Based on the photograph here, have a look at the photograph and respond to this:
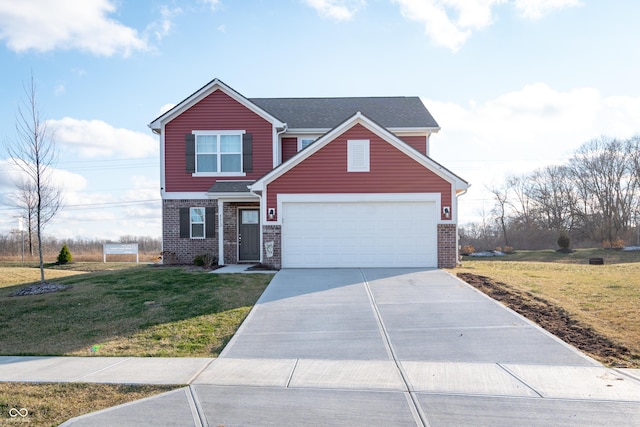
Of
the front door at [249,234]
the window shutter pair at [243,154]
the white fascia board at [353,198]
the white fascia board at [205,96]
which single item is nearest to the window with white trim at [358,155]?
the white fascia board at [353,198]

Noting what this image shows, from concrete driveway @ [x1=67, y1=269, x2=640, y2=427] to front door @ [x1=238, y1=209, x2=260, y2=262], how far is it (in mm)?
9118

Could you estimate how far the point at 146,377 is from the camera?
6.45 metres

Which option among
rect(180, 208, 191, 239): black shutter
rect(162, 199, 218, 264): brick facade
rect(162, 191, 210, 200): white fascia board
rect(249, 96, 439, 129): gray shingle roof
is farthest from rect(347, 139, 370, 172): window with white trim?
rect(180, 208, 191, 239): black shutter

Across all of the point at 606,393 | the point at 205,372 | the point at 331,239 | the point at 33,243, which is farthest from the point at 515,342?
the point at 33,243

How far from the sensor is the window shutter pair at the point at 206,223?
19.7 meters

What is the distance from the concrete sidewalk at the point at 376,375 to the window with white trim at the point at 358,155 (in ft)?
22.8

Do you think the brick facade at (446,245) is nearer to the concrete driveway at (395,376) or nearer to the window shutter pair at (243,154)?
the concrete driveway at (395,376)

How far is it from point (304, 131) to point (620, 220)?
117ft

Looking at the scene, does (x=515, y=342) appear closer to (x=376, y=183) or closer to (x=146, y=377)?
(x=146, y=377)

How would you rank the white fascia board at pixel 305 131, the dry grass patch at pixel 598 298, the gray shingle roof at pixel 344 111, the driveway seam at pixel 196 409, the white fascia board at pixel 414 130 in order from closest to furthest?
the driveway seam at pixel 196 409, the dry grass patch at pixel 598 298, the white fascia board at pixel 305 131, the white fascia board at pixel 414 130, the gray shingle roof at pixel 344 111

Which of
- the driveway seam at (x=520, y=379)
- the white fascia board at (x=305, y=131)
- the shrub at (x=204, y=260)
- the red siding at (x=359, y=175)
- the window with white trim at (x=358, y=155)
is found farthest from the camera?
the white fascia board at (x=305, y=131)

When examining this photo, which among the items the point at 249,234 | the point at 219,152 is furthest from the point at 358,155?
the point at 219,152

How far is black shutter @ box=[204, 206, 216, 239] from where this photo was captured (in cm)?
1973

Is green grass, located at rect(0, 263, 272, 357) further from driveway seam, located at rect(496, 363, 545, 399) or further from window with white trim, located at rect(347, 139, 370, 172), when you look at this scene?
window with white trim, located at rect(347, 139, 370, 172)
